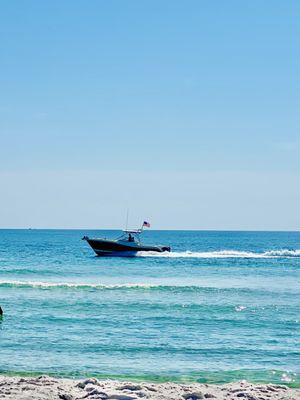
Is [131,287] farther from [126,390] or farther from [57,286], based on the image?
[126,390]

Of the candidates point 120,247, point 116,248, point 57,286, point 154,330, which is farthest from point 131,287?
point 116,248

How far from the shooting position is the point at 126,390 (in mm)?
16469

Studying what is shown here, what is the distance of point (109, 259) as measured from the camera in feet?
250

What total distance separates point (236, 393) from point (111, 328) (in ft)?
36.6

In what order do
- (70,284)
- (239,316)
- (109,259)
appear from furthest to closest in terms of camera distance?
(109,259) < (70,284) < (239,316)

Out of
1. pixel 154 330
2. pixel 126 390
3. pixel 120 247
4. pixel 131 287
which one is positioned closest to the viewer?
pixel 126 390

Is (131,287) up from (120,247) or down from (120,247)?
down

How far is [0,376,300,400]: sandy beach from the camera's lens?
15.9 m

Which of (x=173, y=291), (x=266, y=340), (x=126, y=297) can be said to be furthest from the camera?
(x=173, y=291)

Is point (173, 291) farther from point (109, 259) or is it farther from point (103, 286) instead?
point (109, 259)

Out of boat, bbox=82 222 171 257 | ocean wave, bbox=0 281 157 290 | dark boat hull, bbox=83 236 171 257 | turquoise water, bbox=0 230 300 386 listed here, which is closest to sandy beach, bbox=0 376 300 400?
turquoise water, bbox=0 230 300 386

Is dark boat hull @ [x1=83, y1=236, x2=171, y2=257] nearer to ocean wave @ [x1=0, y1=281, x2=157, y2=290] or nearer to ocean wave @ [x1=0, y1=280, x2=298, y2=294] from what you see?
ocean wave @ [x1=0, y1=281, x2=157, y2=290]

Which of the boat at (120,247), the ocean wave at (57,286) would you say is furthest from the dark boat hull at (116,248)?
the ocean wave at (57,286)

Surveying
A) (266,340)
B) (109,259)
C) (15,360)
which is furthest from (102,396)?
(109,259)
